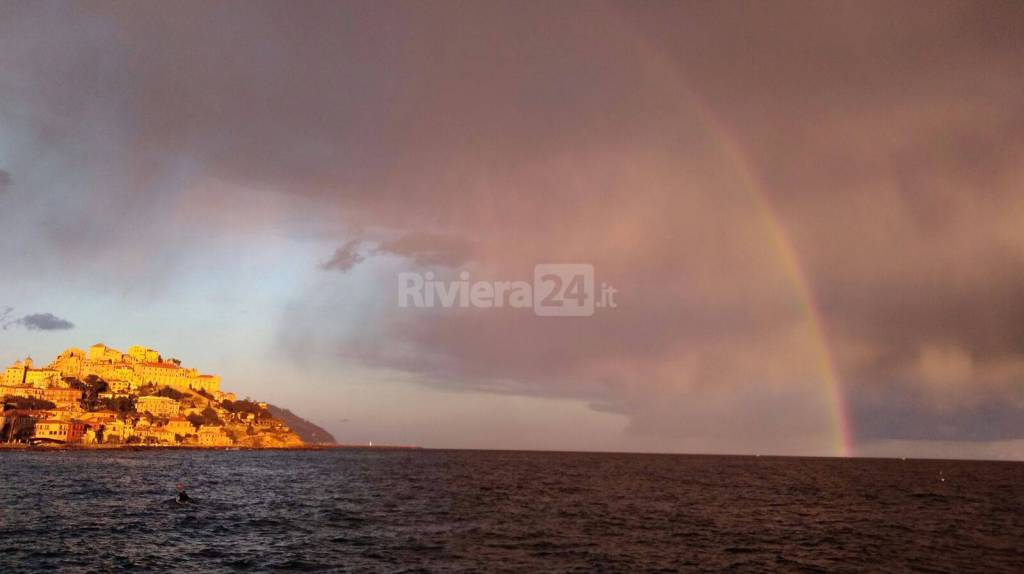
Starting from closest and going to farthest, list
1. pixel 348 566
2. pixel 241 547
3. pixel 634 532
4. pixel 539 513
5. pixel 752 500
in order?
pixel 348 566 < pixel 241 547 < pixel 634 532 < pixel 539 513 < pixel 752 500

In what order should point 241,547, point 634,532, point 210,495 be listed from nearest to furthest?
point 241,547, point 634,532, point 210,495

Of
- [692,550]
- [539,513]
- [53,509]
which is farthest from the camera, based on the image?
[539,513]

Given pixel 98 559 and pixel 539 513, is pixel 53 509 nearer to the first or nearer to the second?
pixel 98 559

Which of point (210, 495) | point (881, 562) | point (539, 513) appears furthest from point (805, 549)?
point (210, 495)

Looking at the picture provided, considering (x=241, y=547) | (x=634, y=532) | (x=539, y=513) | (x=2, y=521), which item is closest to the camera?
(x=241, y=547)

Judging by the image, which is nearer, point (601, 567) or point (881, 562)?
point (601, 567)

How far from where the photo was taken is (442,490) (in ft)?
318

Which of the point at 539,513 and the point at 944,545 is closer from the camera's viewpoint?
the point at 944,545

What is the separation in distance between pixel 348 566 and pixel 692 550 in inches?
997

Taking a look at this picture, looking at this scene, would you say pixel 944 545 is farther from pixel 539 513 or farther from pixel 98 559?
pixel 98 559

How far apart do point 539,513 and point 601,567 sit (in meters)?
28.1

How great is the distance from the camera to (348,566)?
127 feet

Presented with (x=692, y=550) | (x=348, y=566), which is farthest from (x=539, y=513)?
(x=348, y=566)

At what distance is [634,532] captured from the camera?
5588 centimetres
